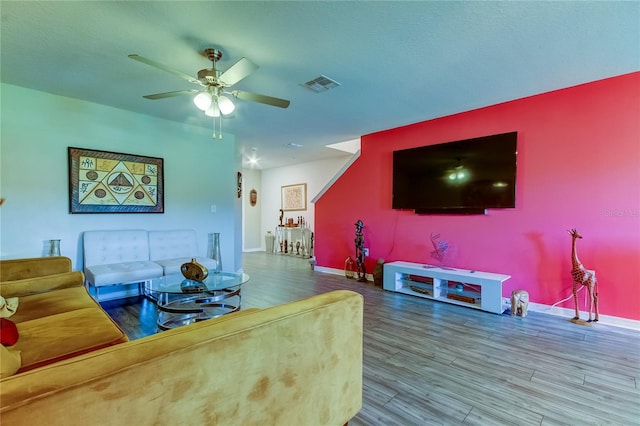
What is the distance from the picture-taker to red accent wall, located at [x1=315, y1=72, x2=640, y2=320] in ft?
9.33

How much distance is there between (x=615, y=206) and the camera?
9.49 ft

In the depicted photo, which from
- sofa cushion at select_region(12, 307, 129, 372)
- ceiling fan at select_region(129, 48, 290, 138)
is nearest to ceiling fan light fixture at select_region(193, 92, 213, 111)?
ceiling fan at select_region(129, 48, 290, 138)

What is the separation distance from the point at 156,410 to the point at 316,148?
18.3ft

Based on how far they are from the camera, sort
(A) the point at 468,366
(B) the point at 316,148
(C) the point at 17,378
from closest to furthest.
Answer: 1. (C) the point at 17,378
2. (A) the point at 468,366
3. (B) the point at 316,148

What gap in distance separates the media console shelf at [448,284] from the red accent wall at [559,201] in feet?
0.86

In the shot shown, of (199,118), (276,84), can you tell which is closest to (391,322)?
(276,84)

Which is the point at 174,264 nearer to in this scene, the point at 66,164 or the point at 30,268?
the point at 30,268

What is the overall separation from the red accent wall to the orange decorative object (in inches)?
117

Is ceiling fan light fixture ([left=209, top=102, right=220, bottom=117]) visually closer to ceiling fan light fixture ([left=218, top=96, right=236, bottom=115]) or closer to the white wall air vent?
ceiling fan light fixture ([left=218, top=96, right=236, bottom=115])

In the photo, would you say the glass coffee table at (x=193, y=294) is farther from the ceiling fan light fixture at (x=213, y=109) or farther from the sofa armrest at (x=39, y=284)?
the ceiling fan light fixture at (x=213, y=109)

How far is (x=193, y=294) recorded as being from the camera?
2545 millimetres

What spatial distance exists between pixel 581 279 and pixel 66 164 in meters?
5.64

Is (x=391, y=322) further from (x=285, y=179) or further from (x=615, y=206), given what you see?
(x=285, y=179)

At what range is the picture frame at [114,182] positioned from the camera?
347 cm
